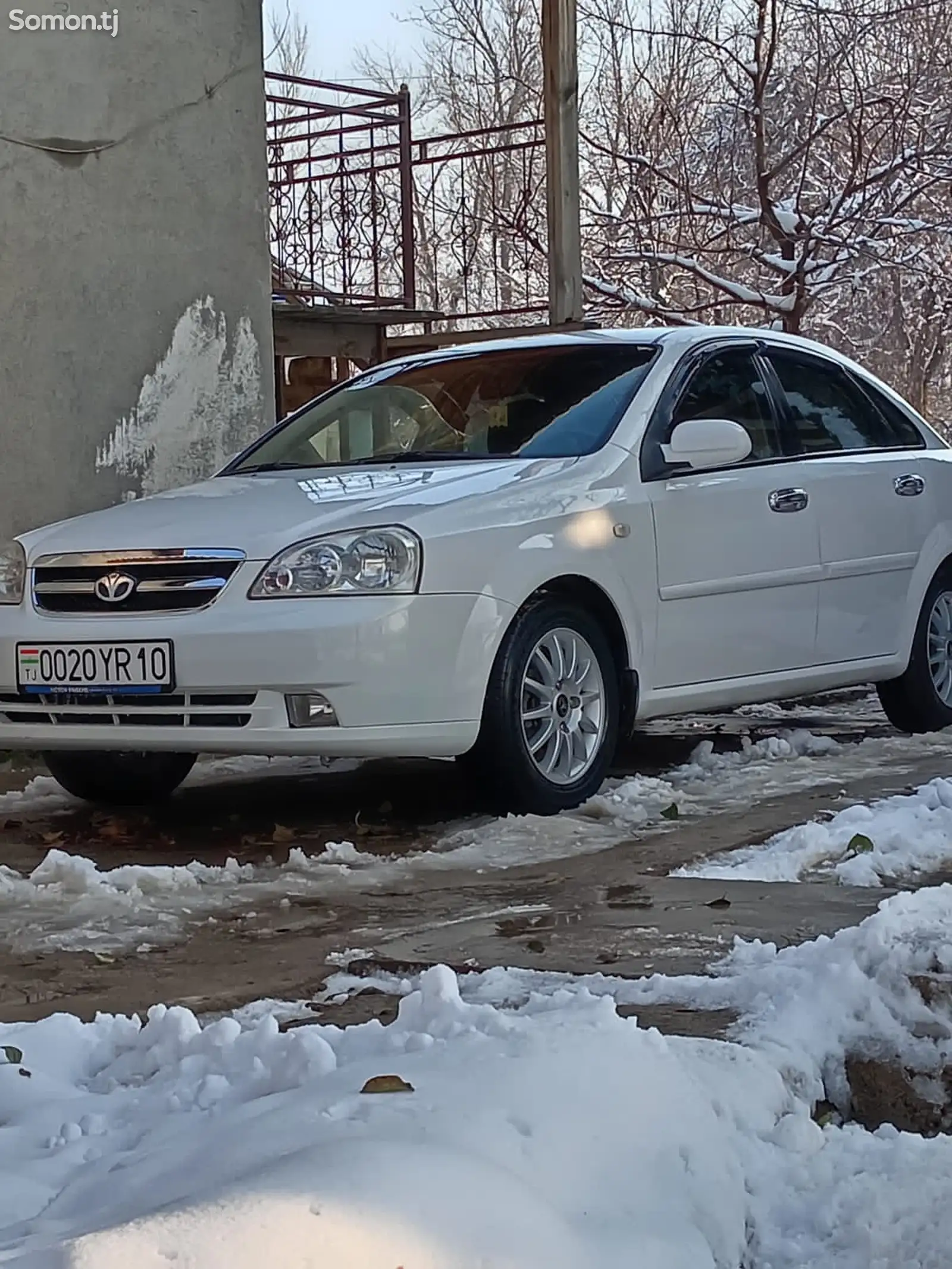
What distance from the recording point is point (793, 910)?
146 inches

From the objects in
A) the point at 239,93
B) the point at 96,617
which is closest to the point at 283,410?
the point at 239,93

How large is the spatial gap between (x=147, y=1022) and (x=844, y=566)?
3.86 meters

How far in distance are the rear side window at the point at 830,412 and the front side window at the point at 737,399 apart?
14 cm

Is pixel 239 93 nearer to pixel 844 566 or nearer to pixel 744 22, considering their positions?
pixel 844 566

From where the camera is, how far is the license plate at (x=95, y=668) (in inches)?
185

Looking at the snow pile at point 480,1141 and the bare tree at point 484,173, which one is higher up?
the bare tree at point 484,173

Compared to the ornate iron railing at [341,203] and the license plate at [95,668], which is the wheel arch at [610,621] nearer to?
the license plate at [95,668]

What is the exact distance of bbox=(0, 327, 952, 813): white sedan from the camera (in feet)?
15.2

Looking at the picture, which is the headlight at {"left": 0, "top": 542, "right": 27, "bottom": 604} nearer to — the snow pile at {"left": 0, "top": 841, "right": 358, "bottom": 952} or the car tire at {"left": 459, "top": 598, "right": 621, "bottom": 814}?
the snow pile at {"left": 0, "top": 841, "right": 358, "bottom": 952}

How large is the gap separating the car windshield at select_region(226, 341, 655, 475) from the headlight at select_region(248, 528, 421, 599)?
0.84 m

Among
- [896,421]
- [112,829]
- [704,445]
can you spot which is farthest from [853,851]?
[896,421]

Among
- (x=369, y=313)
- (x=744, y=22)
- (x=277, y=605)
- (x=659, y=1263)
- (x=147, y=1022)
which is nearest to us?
(x=659, y=1263)

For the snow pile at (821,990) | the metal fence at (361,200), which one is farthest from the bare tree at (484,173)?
the snow pile at (821,990)

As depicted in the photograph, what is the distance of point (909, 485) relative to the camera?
650 cm
